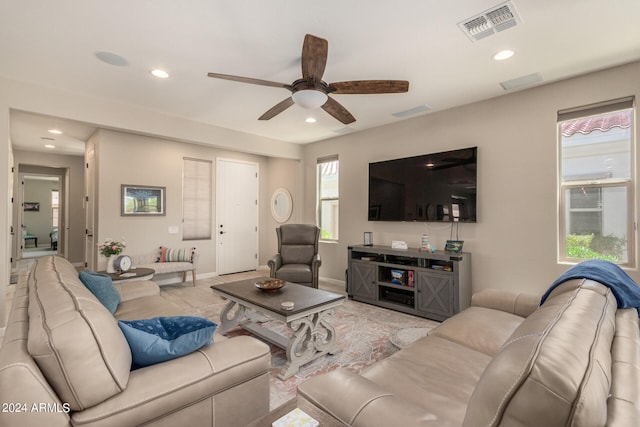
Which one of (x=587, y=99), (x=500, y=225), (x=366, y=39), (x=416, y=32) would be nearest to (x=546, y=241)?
(x=500, y=225)

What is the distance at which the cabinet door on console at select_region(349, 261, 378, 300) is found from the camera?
4246mm

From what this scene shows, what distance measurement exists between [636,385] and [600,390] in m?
0.25

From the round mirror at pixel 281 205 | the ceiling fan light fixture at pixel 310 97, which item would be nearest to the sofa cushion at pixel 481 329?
the ceiling fan light fixture at pixel 310 97

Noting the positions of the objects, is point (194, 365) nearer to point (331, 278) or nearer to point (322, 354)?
point (322, 354)

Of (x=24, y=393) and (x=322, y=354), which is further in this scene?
(x=322, y=354)

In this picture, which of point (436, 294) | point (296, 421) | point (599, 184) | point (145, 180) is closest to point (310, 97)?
point (296, 421)

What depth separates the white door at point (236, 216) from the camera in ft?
20.0

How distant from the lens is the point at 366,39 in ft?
8.02

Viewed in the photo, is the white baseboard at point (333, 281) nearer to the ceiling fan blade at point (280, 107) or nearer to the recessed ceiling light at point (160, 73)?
the ceiling fan blade at point (280, 107)

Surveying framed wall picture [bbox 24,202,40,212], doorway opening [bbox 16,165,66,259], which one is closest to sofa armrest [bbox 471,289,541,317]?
doorway opening [bbox 16,165,66,259]

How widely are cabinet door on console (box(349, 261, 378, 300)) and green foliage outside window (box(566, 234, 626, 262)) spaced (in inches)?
88.0

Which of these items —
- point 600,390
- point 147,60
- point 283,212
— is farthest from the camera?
point 283,212

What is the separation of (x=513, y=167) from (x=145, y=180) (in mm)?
5480

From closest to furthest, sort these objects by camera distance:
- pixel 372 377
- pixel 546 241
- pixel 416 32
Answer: pixel 372 377 → pixel 416 32 → pixel 546 241
